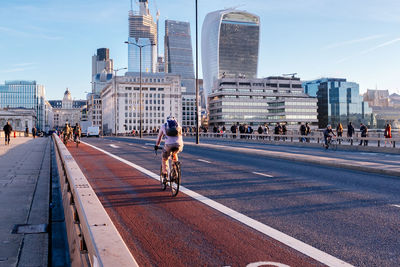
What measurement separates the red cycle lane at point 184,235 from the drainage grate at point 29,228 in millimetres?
1085

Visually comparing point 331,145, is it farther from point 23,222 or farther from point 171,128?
point 23,222

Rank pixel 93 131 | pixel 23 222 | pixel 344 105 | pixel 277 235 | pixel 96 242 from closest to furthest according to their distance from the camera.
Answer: pixel 96 242
pixel 277 235
pixel 23 222
pixel 93 131
pixel 344 105

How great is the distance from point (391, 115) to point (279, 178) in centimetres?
20907

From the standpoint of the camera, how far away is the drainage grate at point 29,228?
19.1 feet

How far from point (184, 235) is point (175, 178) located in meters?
3.15

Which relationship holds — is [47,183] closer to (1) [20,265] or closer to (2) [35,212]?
(2) [35,212]

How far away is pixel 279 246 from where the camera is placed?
195 inches

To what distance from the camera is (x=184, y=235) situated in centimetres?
550

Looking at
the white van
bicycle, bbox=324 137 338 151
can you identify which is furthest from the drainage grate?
the white van

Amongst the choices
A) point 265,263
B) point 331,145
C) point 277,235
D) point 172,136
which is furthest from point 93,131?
point 265,263

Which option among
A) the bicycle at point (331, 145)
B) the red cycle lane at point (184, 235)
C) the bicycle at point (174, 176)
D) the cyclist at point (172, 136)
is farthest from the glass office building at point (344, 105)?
the red cycle lane at point (184, 235)

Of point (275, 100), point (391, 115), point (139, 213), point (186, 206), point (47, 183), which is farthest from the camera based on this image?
point (391, 115)

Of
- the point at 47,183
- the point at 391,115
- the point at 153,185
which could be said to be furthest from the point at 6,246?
the point at 391,115

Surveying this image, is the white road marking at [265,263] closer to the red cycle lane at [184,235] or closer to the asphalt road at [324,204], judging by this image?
the red cycle lane at [184,235]
